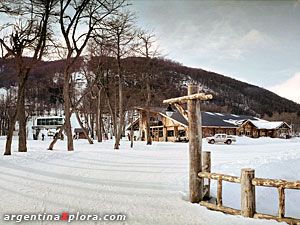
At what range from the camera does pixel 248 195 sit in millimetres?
4727

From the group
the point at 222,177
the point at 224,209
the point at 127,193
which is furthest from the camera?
the point at 127,193

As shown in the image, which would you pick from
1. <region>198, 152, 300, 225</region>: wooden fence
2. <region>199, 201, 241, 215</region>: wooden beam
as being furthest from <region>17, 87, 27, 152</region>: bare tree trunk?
<region>198, 152, 300, 225</region>: wooden fence

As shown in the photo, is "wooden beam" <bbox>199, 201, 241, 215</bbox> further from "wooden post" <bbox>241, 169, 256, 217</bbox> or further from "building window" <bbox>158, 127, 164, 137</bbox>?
"building window" <bbox>158, 127, 164, 137</bbox>

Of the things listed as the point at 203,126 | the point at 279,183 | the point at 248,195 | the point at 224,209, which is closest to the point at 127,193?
the point at 224,209

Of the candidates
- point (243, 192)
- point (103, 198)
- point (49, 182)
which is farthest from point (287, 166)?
point (49, 182)

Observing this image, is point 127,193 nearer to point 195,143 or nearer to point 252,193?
point 195,143

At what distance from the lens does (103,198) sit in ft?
18.5

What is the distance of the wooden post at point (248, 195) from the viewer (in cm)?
472

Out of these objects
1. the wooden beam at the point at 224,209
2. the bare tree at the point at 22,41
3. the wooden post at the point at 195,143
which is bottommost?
the wooden beam at the point at 224,209

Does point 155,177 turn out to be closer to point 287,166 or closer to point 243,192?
point 243,192

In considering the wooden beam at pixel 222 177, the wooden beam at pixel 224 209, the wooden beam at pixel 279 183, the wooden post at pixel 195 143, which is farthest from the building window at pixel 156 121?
the wooden beam at pixel 279 183

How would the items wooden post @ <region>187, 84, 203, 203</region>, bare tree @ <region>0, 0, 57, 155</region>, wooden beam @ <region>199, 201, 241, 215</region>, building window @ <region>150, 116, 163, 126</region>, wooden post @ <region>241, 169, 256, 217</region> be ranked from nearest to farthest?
1. wooden post @ <region>241, 169, 256, 217</region>
2. wooden beam @ <region>199, 201, 241, 215</region>
3. wooden post @ <region>187, 84, 203, 203</region>
4. bare tree @ <region>0, 0, 57, 155</region>
5. building window @ <region>150, 116, 163, 126</region>

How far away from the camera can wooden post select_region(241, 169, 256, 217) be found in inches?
186

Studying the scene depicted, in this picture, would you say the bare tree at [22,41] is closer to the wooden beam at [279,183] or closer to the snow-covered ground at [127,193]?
the snow-covered ground at [127,193]
